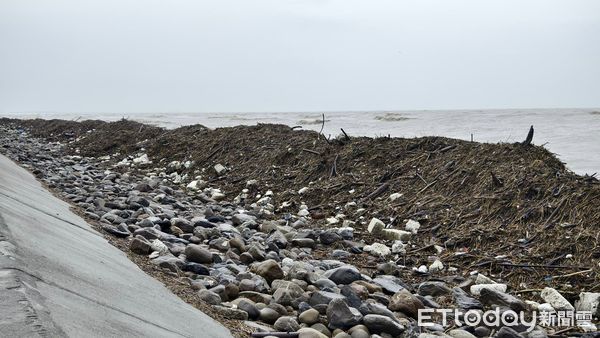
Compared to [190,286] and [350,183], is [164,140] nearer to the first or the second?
[350,183]

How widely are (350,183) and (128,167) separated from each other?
6.57 meters

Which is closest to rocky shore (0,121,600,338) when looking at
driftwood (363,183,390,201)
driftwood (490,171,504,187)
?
driftwood (363,183,390,201)

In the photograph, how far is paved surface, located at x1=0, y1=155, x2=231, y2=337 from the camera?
1.50 m

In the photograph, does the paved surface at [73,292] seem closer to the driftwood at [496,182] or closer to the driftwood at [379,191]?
the driftwood at [379,191]

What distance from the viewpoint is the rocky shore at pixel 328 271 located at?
9.70 feet

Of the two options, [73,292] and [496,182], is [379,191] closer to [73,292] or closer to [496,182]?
[496,182]

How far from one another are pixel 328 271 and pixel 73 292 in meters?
2.24

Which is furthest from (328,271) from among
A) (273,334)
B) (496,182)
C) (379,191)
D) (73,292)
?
(379,191)

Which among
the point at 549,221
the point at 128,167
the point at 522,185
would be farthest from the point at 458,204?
the point at 128,167

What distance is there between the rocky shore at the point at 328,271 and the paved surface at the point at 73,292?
364mm

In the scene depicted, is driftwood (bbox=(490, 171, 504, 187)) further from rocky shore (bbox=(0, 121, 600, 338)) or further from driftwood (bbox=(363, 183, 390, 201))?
driftwood (bbox=(363, 183, 390, 201))

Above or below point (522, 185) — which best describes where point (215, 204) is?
below

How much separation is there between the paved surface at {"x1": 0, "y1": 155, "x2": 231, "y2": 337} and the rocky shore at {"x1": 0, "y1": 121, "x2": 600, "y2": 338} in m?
0.36

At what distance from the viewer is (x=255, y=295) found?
3125 mm
